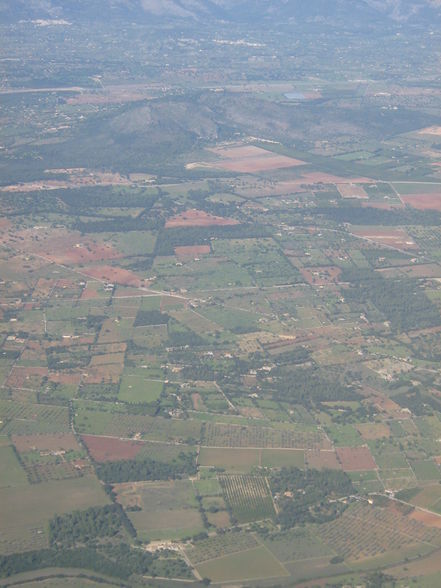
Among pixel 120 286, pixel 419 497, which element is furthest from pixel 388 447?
pixel 120 286

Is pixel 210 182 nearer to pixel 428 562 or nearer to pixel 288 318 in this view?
pixel 288 318

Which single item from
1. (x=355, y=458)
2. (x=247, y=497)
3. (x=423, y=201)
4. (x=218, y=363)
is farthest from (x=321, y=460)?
(x=423, y=201)

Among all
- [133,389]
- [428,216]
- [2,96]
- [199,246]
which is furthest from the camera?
[2,96]

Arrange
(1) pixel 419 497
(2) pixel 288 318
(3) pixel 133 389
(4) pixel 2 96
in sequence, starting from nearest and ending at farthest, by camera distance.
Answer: (1) pixel 419 497, (3) pixel 133 389, (2) pixel 288 318, (4) pixel 2 96

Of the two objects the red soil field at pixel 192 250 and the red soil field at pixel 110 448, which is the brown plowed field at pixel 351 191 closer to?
the red soil field at pixel 192 250

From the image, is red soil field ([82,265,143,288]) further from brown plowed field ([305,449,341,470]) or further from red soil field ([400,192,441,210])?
red soil field ([400,192,441,210])

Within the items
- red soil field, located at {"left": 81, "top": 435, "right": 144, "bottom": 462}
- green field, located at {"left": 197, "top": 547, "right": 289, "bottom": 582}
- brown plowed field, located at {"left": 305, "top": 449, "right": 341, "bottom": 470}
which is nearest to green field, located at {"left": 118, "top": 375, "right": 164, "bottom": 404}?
red soil field, located at {"left": 81, "top": 435, "right": 144, "bottom": 462}

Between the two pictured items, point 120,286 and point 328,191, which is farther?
point 328,191
